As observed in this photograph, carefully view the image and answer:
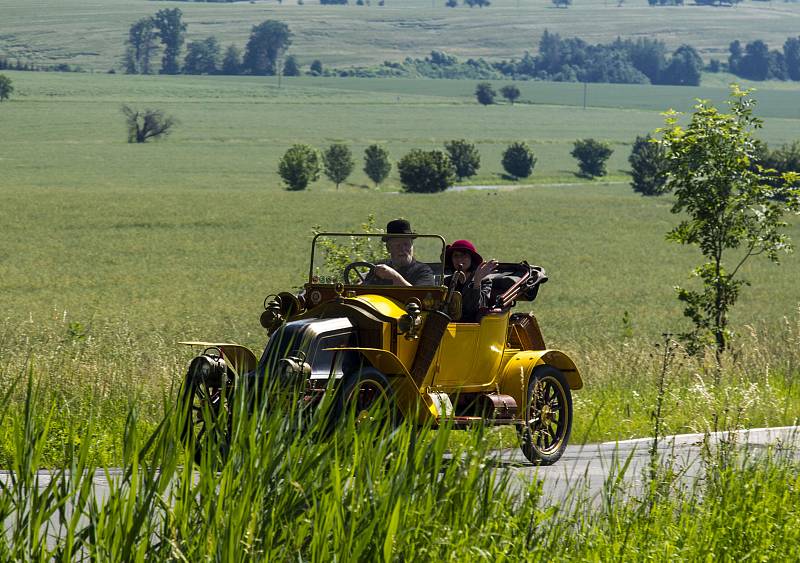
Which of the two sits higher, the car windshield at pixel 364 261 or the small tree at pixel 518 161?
the car windshield at pixel 364 261

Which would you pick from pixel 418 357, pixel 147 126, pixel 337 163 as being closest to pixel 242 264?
pixel 418 357

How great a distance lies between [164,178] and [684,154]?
93.4m

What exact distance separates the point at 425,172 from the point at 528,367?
93589 mm

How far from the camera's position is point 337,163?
112 metres

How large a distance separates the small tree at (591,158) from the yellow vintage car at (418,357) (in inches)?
4736

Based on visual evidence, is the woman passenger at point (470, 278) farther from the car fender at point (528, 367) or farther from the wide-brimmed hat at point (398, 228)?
the car fender at point (528, 367)

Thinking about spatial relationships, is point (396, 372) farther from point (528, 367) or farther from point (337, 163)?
point (337, 163)

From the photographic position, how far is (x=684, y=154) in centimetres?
1769

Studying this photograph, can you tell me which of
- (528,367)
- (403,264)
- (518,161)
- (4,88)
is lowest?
(518,161)

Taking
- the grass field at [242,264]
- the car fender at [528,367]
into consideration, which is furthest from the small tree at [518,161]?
the car fender at [528,367]

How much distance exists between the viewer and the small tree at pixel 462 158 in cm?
12194

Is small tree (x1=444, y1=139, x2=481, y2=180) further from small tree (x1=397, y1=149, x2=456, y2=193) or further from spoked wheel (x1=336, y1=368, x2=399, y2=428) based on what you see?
spoked wheel (x1=336, y1=368, x2=399, y2=428)

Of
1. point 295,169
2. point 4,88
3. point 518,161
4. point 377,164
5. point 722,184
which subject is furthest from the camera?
point 4,88

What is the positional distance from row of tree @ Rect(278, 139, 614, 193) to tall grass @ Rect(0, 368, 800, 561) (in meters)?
98.3
